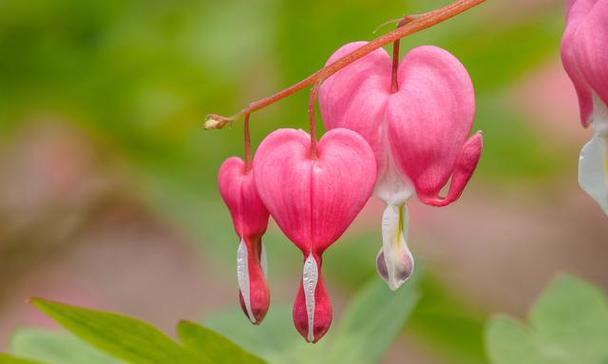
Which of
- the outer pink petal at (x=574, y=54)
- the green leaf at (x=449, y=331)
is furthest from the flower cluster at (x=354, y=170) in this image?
the green leaf at (x=449, y=331)

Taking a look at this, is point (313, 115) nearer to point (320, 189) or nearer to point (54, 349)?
point (320, 189)

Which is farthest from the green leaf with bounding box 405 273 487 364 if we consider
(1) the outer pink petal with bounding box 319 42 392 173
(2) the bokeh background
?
(1) the outer pink petal with bounding box 319 42 392 173

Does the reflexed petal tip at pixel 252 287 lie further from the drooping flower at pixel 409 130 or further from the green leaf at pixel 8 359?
the green leaf at pixel 8 359

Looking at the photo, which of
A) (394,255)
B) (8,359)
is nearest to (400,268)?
(394,255)

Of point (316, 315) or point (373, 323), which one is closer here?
point (316, 315)

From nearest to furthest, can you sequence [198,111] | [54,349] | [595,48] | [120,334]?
[595,48] < [120,334] < [54,349] < [198,111]

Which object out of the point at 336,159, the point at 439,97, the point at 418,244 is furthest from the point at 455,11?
the point at 418,244

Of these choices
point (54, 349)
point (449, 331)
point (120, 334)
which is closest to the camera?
point (120, 334)
